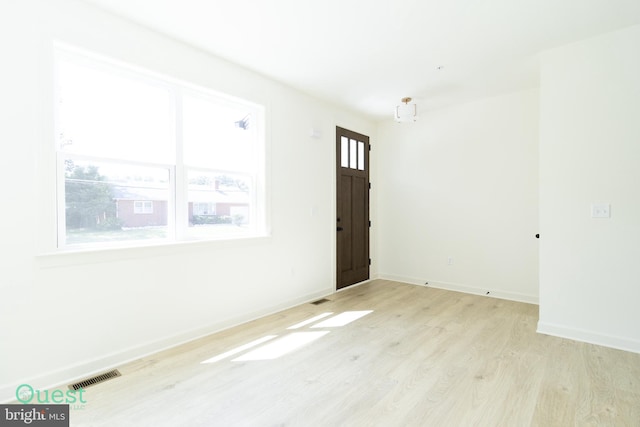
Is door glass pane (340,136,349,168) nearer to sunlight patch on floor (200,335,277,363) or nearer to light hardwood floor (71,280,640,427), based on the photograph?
light hardwood floor (71,280,640,427)

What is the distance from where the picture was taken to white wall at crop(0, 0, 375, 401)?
2045mm

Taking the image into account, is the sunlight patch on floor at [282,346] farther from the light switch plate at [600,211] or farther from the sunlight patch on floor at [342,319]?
the light switch plate at [600,211]

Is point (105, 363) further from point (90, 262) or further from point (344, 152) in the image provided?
point (344, 152)

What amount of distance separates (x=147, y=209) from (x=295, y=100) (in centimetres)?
A: 228

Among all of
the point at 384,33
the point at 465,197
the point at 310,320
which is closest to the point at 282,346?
the point at 310,320

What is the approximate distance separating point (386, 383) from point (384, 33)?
285cm

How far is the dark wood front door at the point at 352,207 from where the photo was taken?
4828mm

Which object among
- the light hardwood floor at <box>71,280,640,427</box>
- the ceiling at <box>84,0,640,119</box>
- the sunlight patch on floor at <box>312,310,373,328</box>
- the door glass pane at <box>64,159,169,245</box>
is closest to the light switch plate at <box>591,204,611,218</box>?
the light hardwood floor at <box>71,280,640,427</box>

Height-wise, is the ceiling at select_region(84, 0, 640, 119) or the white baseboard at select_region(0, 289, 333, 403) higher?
the ceiling at select_region(84, 0, 640, 119)

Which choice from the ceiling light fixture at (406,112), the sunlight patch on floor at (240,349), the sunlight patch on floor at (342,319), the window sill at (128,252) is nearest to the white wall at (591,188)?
the ceiling light fixture at (406,112)

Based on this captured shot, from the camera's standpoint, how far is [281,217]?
12.8 ft

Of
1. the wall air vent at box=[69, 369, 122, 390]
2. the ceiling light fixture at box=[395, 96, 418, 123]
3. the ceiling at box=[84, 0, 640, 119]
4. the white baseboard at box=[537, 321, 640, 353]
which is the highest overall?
the ceiling at box=[84, 0, 640, 119]

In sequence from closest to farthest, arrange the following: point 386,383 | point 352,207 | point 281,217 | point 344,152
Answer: point 386,383 → point 281,217 → point 344,152 → point 352,207

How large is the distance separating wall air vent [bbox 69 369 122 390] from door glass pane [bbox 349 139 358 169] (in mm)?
3953
